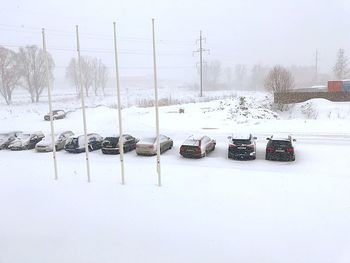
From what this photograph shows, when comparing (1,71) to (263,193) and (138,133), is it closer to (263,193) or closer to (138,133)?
(138,133)

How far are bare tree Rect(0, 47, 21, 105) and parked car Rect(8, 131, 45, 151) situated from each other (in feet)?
A: 152

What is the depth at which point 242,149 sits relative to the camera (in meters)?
21.8

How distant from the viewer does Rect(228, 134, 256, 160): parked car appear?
71.6ft

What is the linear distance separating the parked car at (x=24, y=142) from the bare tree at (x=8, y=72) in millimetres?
46293

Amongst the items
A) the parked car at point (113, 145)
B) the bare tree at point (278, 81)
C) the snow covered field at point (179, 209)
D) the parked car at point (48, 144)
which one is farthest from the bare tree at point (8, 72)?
the parked car at point (113, 145)

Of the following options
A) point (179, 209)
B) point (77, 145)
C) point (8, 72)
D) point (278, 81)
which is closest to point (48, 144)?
point (77, 145)

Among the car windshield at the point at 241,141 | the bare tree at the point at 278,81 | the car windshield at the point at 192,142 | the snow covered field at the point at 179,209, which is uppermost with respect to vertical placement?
the bare tree at the point at 278,81

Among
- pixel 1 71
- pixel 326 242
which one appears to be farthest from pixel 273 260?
pixel 1 71

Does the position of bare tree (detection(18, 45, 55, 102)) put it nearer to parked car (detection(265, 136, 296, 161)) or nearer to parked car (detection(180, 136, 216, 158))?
parked car (detection(180, 136, 216, 158))

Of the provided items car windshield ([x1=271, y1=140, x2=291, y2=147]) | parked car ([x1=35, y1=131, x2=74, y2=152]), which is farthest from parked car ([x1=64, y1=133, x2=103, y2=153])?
car windshield ([x1=271, y1=140, x2=291, y2=147])

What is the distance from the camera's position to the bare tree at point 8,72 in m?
70.6

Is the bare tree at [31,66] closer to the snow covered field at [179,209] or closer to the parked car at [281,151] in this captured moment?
the snow covered field at [179,209]

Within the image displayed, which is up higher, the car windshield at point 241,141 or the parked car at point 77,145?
the car windshield at point 241,141

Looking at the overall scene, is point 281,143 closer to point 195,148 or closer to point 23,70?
point 195,148
